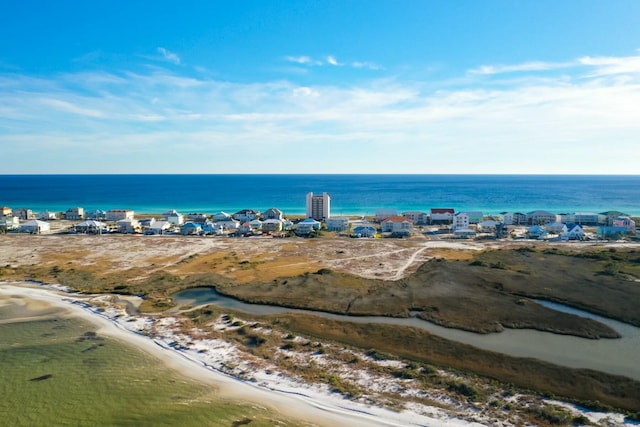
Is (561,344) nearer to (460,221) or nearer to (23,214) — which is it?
(460,221)

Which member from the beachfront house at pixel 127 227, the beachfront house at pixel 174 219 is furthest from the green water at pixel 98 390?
the beachfront house at pixel 174 219

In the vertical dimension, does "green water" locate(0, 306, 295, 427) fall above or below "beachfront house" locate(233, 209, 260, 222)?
below

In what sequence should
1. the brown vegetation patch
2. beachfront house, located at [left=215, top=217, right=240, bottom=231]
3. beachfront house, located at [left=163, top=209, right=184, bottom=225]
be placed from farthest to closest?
1. beachfront house, located at [left=163, top=209, right=184, bottom=225]
2. beachfront house, located at [left=215, top=217, right=240, bottom=231]
3. the brown vegetation patch

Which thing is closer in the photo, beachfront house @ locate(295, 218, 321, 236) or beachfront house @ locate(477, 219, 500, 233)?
beachfront house @ locate(295, 218, 321, 236)

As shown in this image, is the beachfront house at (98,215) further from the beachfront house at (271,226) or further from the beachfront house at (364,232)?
the beachfront house at (364,232)

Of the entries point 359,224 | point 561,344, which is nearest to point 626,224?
point 359,224

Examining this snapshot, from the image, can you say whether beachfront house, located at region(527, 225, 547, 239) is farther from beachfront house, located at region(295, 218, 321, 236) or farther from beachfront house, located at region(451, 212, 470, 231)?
beachfront house, located at region(295, 218, 321, 236)

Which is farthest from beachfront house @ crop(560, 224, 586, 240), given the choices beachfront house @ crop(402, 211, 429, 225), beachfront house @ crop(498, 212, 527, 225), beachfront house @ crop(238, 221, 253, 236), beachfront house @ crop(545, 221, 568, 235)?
beachfront house @ crop(238, 221, 253, 236)
